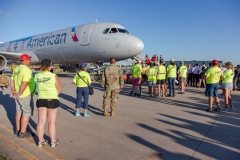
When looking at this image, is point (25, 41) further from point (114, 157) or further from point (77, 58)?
point (114, 157)

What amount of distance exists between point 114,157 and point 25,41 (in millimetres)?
21611

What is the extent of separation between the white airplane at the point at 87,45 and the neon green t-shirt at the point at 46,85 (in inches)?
402

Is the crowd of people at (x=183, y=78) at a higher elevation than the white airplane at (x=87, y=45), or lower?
lower

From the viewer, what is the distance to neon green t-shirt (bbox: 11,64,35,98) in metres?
4.69

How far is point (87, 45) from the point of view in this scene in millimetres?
15609

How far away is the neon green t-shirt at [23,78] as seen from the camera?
4691 mm

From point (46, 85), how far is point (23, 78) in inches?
30.5

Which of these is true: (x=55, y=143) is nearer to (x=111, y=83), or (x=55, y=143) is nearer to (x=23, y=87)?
(x=23, y=87)

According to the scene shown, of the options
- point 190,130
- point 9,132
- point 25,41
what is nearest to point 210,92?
point 190,130

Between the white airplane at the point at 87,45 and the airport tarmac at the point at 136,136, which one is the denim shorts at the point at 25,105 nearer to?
the airport tarmac at the point at 136,136

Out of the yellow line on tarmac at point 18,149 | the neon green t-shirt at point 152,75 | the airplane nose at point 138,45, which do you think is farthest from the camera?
the airplane nose at point 138,45

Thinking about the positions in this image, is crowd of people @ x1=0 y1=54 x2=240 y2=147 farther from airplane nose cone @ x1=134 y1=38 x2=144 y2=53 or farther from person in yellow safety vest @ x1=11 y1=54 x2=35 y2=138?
airplane nose cone @ x1=134 y1=38 x2=144 y2=53

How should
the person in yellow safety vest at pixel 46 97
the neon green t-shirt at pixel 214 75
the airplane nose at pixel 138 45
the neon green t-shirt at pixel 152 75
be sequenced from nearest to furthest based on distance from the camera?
1. the person in yellow safety vest at pixel 46 97
2. the neon green t-shirt at pixel 214 75
3. the neon green t-shirt at pixel 152 75
4. the airplane nose at pixel 138 45

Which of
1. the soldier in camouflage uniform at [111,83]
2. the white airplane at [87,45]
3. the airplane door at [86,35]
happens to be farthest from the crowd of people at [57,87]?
the airplane door at [86,35]
